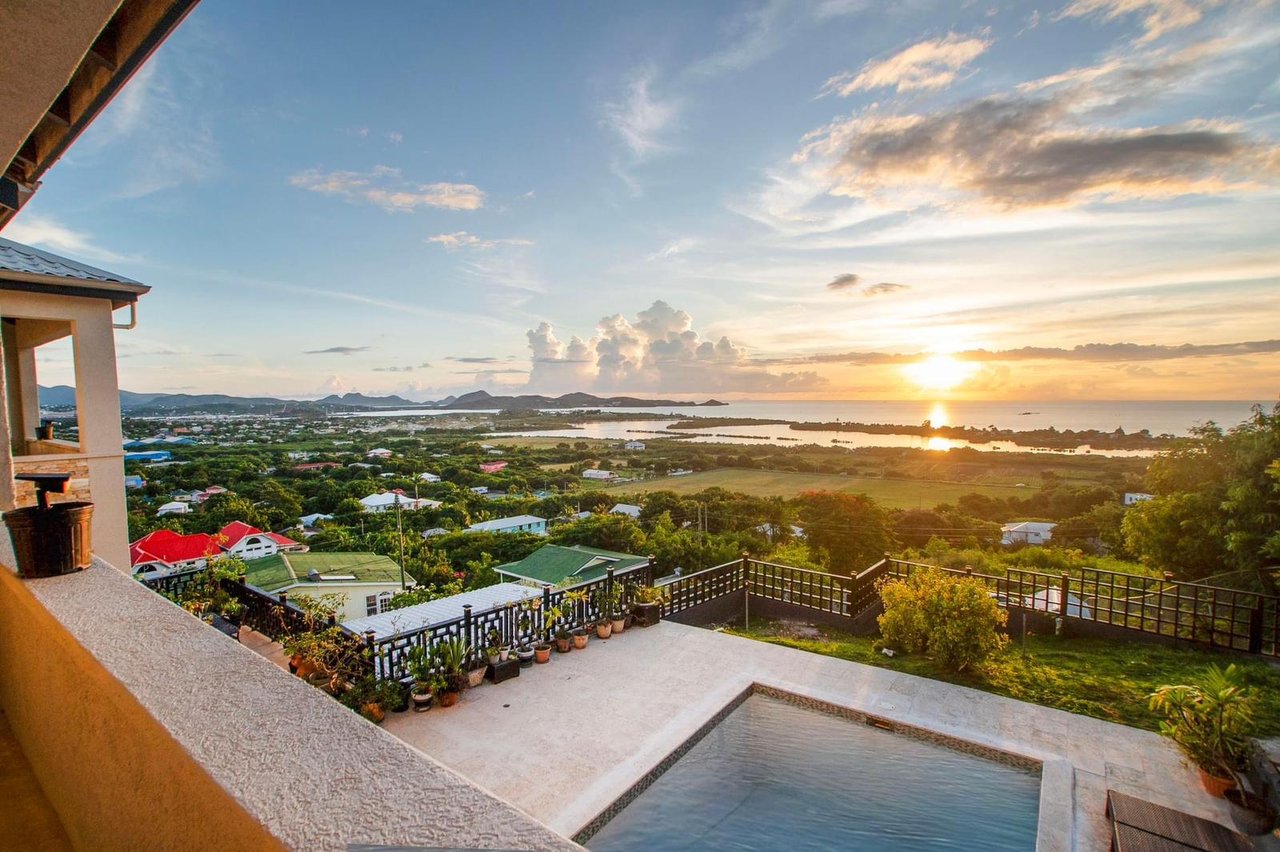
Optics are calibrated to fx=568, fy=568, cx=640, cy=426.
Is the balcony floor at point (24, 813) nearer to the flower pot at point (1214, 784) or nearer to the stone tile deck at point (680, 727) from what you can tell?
the stone tile deck at point (680, 727)

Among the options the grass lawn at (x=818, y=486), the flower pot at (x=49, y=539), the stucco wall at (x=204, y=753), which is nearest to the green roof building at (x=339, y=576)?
the flower pot at (x=49, y=539)

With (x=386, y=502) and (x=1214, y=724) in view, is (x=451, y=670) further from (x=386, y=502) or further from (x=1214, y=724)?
(x=386, y=502)

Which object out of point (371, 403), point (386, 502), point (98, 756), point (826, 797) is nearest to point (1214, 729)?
point (826, 797)

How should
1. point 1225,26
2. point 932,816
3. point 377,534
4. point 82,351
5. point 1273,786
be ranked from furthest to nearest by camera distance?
point 377,534, point 82,351, point 1225,26, point 932,816, point 1273,786

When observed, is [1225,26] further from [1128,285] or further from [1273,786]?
[1273,786]

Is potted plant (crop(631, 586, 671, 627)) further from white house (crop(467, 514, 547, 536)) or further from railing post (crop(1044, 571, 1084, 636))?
white house (crop(467, 514, 547, 536))

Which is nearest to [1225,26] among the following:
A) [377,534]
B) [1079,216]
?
[1079,216]

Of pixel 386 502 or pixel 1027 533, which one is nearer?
pixel 1027 533
